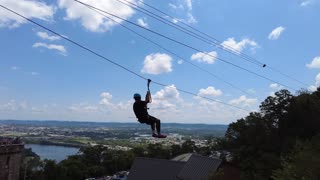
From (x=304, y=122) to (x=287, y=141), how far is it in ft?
14.4

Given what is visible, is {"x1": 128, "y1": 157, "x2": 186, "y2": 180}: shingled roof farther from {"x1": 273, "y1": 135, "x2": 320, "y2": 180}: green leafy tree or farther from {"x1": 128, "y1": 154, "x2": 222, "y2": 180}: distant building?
{"x1": 273, "y1": 135, "x2": 320, "y2": 180}: green leafy tree

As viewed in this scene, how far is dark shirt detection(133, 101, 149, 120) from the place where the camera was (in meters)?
15.1

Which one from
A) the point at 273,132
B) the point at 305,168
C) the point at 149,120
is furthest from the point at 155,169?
the point at 149,120

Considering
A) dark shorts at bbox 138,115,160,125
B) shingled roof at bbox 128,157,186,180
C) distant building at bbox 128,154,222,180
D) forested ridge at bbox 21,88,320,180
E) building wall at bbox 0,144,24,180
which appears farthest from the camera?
building wall at bbox 0,144,24,180

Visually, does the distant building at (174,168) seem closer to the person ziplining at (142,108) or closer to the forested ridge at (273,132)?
the forested ridge at (273,132)

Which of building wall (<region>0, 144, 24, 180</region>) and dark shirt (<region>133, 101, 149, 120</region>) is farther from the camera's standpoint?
building wall (<region>0, 144, 24, 180</region>)

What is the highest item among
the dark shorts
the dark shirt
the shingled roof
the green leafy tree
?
the dark shirt

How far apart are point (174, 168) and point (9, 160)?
26640 mm

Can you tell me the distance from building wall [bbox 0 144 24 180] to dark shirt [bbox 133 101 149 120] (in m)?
50.9

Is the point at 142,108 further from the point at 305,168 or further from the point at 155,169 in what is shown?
the point at 155,169

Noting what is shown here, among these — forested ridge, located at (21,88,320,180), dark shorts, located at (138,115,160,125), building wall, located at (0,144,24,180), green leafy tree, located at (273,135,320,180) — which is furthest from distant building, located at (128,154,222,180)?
dark shorts, located at (138,115,160,125)

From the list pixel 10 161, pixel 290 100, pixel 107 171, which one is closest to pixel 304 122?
pixel 290 100

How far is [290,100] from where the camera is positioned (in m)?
53.7

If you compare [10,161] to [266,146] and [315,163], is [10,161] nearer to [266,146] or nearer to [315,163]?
[266,146]
